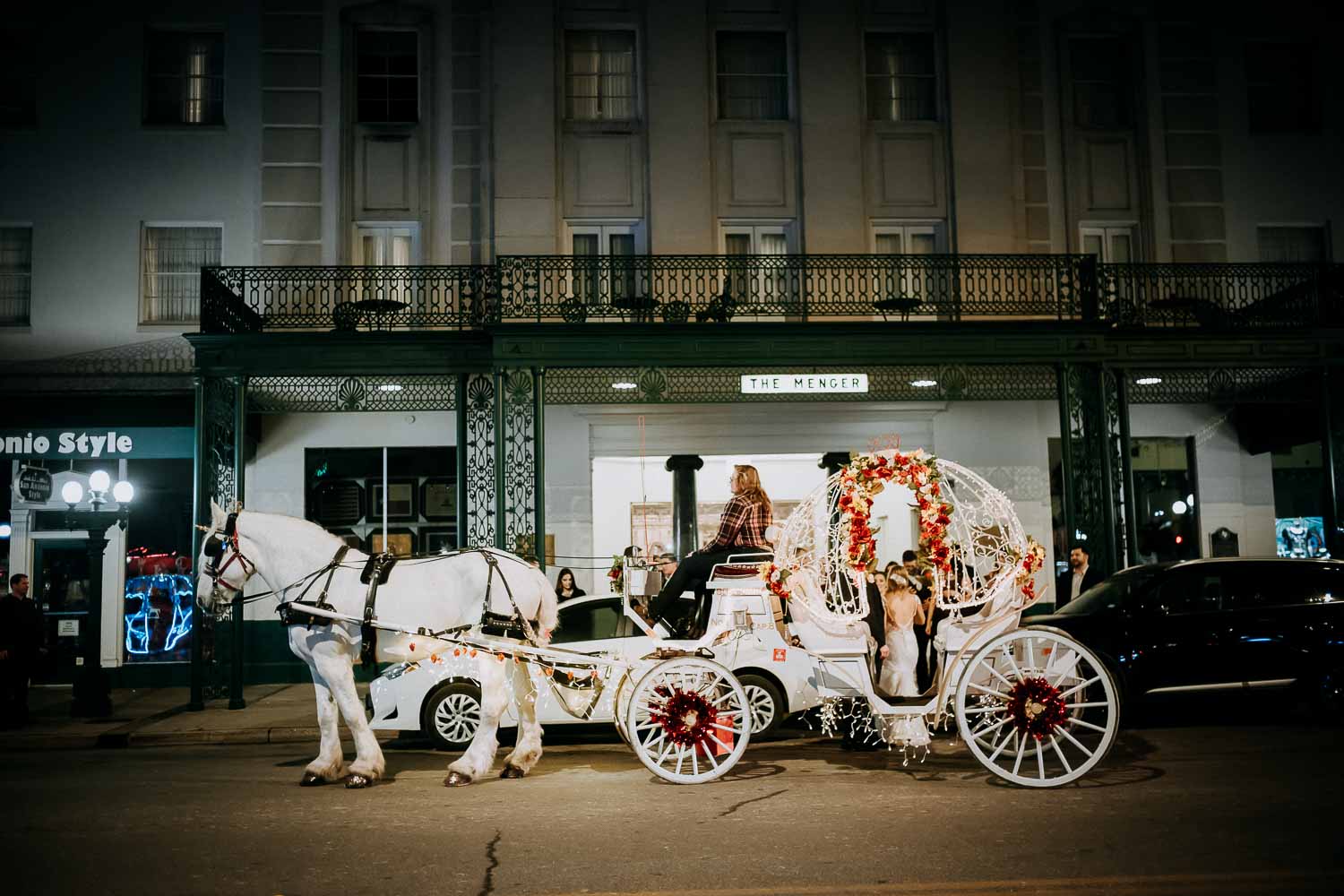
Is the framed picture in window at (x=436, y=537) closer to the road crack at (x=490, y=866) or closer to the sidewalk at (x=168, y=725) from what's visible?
the sidewalk at (x=168, y=725)

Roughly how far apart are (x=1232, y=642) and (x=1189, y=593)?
2.90 feet

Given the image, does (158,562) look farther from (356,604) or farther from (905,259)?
(905,259)

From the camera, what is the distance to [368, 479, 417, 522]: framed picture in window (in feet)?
58.8

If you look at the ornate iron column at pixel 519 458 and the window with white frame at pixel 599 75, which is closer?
the ornate iron column at pixel 519 458

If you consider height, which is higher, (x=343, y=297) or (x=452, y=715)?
(x=343, y=297)

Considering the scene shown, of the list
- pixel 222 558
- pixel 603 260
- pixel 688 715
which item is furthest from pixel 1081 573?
pixel 222 558

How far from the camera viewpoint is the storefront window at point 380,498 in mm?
17891

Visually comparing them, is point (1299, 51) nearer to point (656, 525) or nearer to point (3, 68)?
point (656, 525)

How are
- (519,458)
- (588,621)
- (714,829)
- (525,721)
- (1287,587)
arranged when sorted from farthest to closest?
1. (519,458)
2. (1287,587)
3. (588,621)
4. (525,721)
5. (714,829)

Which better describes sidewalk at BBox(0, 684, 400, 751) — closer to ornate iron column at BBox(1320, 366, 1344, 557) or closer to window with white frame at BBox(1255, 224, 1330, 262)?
ornate iron column at BBox(1320, 366, 1344, 557)

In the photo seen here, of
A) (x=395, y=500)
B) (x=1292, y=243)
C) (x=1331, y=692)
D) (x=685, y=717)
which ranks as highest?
(x=1292, y=243)

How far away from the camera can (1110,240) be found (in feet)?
63.8

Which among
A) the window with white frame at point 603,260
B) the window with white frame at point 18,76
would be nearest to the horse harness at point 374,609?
the window with white frame at point 603,260

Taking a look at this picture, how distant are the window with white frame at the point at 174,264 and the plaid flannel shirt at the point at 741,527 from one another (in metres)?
12.0
